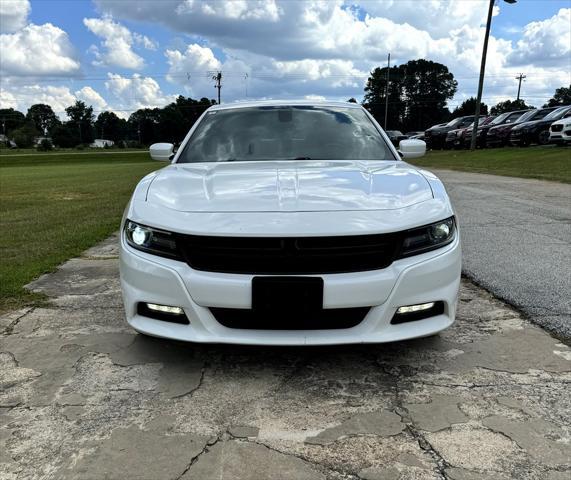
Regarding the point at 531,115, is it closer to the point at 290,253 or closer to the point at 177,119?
the point at 290,253

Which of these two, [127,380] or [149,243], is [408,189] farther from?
[127,380]

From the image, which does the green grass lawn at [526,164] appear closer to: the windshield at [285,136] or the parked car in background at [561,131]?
the parked car in background at [561,131]

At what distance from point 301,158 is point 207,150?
761 mm

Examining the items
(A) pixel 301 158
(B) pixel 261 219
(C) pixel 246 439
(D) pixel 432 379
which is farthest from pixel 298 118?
(C) pixel 246 439

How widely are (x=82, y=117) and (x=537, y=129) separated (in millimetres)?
123858

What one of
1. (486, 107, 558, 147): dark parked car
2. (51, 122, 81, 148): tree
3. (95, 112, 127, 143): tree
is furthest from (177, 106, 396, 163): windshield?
(95, 112, 127, 143): tree

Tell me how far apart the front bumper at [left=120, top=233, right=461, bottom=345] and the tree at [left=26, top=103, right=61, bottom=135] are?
141981 millimetres

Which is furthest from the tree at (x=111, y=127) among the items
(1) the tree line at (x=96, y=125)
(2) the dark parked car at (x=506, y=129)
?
(2) the dark parked car at (x=506, y=129)

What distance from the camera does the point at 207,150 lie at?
3.95 m

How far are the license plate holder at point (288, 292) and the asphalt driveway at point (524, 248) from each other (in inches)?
68.0

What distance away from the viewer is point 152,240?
2.65 meters

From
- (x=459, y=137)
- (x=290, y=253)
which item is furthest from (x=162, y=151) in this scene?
(x=459, y=137)

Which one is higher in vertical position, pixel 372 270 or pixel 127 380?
pixel 372 270

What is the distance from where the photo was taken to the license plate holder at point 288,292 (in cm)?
239
